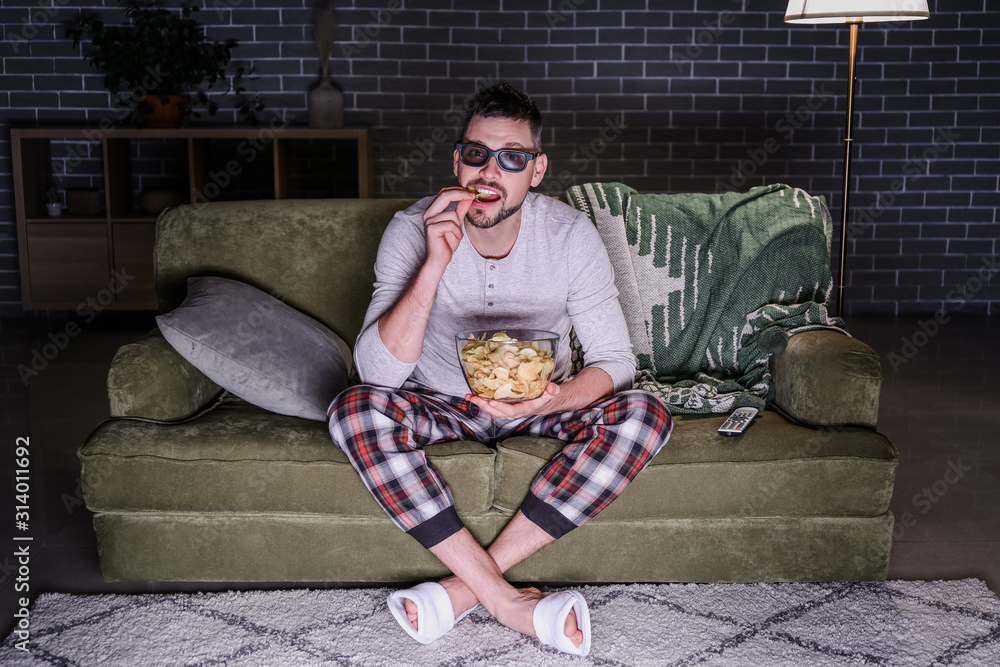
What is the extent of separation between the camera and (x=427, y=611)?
185cm

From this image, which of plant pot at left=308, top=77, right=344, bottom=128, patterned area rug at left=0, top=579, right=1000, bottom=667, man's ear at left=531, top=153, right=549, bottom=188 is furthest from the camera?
plant pot at left=308, top=77, right=344, bottom=128

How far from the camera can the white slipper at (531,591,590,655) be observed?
179cm

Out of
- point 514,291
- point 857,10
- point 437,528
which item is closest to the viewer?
point 437,528

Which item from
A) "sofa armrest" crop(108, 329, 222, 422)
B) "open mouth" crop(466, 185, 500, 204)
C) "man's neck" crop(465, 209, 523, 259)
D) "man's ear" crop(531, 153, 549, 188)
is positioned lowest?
"sofa armrest" crop(108, 329, 222, 422)

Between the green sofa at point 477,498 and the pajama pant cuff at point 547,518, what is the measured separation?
6 centimetres

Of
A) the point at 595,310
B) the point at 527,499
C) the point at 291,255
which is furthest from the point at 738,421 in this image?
the point at 291,255

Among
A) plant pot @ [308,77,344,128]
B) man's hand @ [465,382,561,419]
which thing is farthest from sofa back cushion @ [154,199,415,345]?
plant pot @ [308,77,344,128]

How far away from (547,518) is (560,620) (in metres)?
0.24

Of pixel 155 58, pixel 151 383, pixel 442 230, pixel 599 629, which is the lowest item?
pixel 599 629

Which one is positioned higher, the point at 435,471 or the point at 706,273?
the point at 706,273

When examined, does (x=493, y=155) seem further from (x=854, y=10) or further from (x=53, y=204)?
(x=53, y=204)

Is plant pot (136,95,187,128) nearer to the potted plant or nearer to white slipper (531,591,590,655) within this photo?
the potted plant

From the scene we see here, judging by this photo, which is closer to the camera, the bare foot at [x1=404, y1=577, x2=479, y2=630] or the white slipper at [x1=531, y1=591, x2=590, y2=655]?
the white slipper at [x1=531, y1=591, x2=590, y2=655]

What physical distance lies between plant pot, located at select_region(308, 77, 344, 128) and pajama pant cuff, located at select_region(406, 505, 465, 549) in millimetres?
3376
